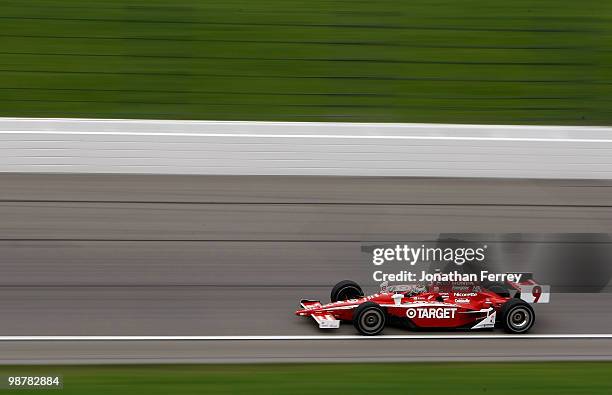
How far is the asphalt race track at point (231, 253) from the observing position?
236 inches

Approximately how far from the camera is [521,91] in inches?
366

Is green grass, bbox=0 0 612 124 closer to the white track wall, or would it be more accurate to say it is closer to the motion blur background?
the motion blur background

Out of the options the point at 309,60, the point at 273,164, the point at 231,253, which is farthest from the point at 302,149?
the point at 309,60

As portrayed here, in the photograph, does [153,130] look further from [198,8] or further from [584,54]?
[584,54]

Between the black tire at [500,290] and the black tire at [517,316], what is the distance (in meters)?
0.17

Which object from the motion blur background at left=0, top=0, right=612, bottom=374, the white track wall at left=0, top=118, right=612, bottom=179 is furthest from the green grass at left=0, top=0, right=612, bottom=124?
the white track wall at left=0, top=118, right=612, bottom=179

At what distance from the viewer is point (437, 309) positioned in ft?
20.1

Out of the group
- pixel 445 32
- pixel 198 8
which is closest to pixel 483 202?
pixel 445 32

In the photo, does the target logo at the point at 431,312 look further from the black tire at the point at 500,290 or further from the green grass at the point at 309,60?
the green grass at the point at 309,60

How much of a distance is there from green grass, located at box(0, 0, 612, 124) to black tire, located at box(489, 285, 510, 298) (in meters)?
2.99

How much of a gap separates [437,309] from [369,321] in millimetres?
518

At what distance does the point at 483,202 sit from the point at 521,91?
5.85 feet

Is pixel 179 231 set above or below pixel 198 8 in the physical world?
below

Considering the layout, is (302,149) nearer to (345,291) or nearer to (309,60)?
(309,60)
